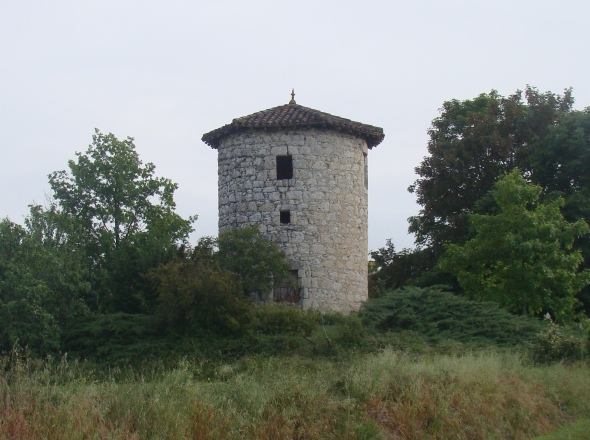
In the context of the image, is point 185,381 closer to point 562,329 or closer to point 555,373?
point 555,373

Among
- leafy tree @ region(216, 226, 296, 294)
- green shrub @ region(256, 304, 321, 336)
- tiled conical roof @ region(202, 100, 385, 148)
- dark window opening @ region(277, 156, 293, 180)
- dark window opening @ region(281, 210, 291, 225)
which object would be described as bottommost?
green shrub @ region(256, 304, 321, 336)

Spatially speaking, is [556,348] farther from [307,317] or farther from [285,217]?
[285,217]

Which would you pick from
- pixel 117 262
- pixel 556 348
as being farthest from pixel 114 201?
pixel 556 348

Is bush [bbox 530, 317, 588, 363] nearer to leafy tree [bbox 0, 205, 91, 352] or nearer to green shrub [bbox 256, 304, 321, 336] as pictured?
green shrub [bbox 256, 304, 321, 336]

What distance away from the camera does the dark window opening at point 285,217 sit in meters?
26.7

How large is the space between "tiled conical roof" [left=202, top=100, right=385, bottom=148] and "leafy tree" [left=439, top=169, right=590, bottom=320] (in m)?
4.48

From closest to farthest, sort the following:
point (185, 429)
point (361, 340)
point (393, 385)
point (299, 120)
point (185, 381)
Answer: point (185, 429), point (185, 381), point (393, 385), point (361, 340), point (299, 120)

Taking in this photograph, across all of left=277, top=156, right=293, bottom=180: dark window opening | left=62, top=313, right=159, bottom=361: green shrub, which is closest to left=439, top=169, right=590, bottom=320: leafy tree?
left=277, top=156, right=293, bottom=180: dark window opening

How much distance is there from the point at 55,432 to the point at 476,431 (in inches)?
294

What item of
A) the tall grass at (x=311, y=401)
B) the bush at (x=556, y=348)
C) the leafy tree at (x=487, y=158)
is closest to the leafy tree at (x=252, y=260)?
the tall grass at (x=311, y=401)

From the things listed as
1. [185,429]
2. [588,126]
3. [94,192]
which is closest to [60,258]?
[94,192]

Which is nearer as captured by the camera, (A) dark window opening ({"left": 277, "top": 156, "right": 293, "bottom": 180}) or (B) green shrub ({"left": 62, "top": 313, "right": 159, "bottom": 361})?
(B) green shrub ({"left": 62, "top": 313, "right": 159, "bottom": 361})

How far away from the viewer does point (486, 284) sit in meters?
27.1

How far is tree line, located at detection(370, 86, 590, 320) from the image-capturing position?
26.4 m
